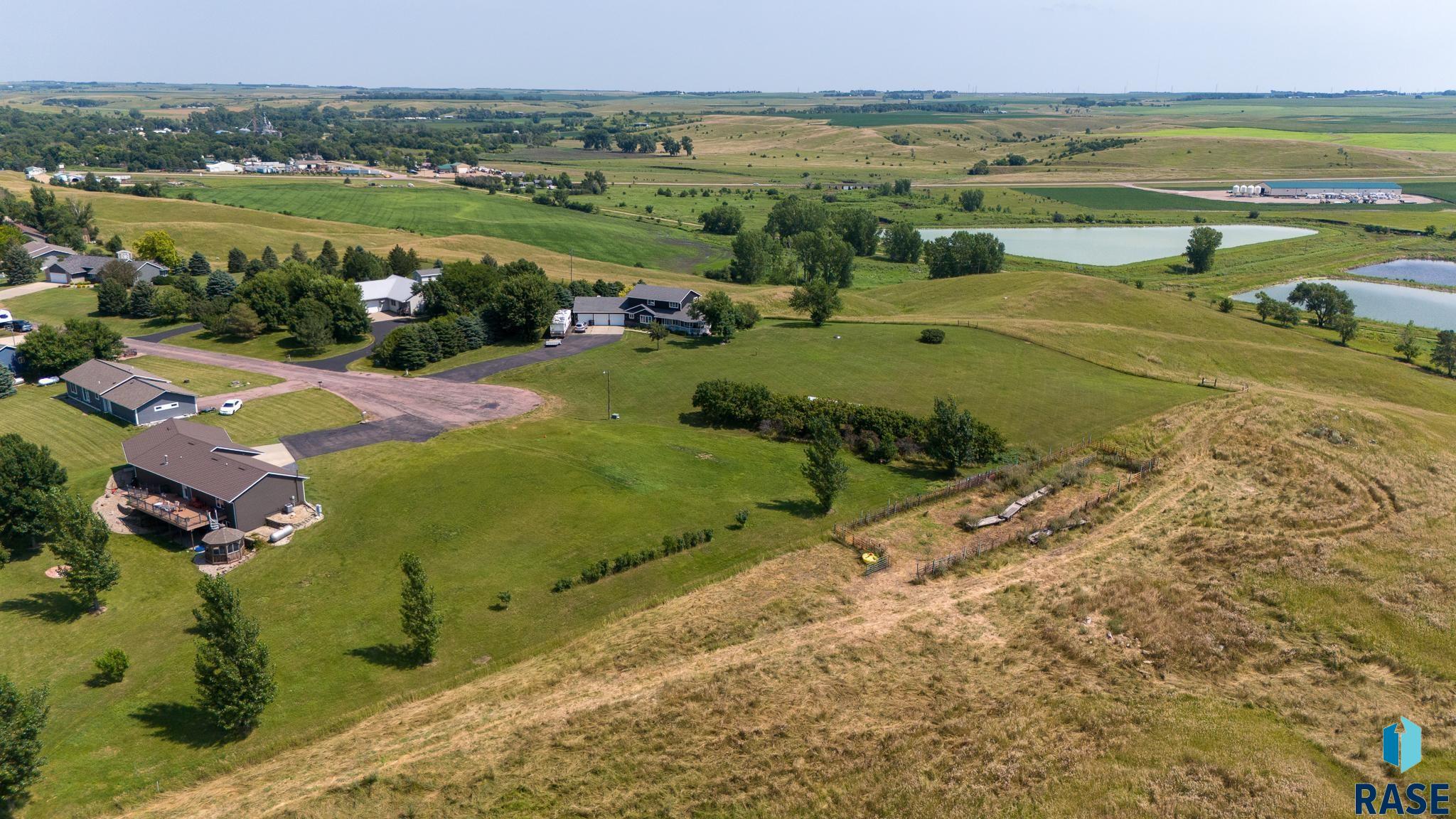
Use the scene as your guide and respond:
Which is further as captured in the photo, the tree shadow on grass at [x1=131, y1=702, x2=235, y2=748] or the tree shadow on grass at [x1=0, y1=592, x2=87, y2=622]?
the tree shadow on grass at [x1=0, y1=592, x2=87, y2=622]

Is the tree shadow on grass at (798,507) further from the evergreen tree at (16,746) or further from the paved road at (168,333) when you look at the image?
the paved road at (168,333)

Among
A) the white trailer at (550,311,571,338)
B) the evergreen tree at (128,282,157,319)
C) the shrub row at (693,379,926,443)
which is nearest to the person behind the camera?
the shrub row at (693,379,926,443)

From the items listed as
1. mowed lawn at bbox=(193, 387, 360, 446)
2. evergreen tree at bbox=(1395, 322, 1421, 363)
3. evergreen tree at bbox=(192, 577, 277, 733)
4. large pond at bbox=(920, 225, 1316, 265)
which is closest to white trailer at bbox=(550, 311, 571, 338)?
mowed lawn at bbox=(193, 387, 360, 446)

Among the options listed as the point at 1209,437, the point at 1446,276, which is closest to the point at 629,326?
the point at 1209,437

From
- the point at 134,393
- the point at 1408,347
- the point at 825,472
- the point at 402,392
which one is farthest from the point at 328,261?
the point at 1408,347

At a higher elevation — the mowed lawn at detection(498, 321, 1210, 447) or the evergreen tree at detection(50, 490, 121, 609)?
the mowed lawn at detection(498, 321, 1210, 447)

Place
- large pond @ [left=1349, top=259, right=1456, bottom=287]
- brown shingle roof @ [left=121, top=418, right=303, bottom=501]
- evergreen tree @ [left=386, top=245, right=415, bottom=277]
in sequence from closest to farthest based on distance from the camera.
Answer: brown shingle roof @ [left=121, top=418, right=303, bottom=501] → evergreen tree @ [left=386, top=245, right=415, bottom=277] → large pond @ [left=1349, top=259, right=1456, bottom=287]

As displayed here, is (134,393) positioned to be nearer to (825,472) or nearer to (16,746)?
(16,746)

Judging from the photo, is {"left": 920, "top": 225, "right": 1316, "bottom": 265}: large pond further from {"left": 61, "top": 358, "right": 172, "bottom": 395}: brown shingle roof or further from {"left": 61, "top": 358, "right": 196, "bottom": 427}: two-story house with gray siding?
{"left": 61, "top": 358, "right": 172, "bottom": 395}: brown shingle roof

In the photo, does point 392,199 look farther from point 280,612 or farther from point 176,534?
point 280,612
